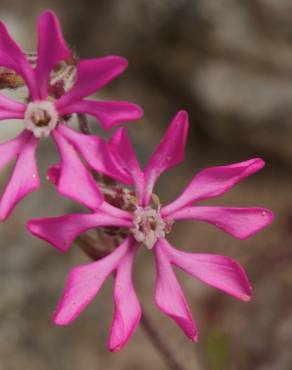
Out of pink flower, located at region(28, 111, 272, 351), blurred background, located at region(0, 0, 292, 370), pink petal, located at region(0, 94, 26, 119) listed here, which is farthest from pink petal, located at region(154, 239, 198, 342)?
blurred background, located at region(0, 0, 292, 370)

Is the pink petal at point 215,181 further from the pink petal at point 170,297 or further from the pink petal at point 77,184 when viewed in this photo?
the pink petal at point 77,184

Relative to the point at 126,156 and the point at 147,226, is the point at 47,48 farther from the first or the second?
the point at 147,226

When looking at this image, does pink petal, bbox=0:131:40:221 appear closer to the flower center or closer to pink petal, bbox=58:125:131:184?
pink petal, bbox=58:125:131:184

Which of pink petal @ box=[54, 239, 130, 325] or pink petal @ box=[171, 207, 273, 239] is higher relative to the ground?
pink petal @ box=[171, 207, 273, 239]

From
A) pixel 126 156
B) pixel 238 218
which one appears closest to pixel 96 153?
pixel 126 156

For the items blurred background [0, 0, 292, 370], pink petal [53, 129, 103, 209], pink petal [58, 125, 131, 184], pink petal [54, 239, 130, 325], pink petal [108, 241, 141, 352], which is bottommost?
blurred background [0, 0, 292, 370]

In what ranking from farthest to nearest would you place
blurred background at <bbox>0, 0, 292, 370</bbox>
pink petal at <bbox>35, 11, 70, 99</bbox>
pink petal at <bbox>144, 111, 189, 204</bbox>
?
blurred background at <bbox>0, 0, 292, 370</bbox>
pink petal at <bbox>144, 111, 189, 204</bbox>
pink petal at <bbox>35, 11, 70, 99</bbox>
